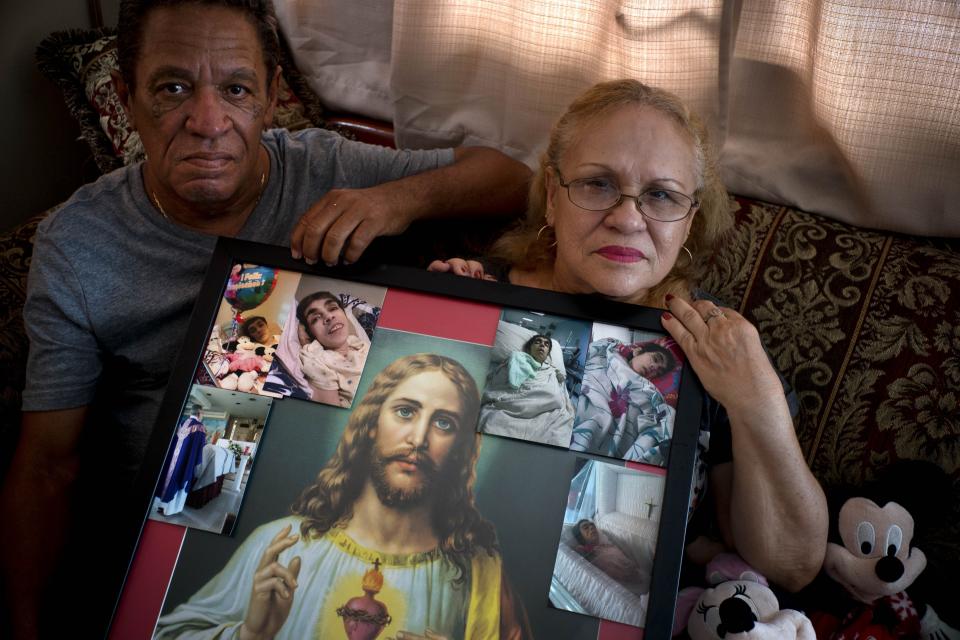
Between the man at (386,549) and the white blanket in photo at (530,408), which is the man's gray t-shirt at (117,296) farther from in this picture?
the white blanket in photo at (530,408)

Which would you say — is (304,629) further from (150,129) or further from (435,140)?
(435,140)

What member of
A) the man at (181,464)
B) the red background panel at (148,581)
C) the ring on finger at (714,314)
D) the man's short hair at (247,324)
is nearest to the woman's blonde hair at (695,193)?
the ring on finger at (714,314)

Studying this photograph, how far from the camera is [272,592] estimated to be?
116 centimetres

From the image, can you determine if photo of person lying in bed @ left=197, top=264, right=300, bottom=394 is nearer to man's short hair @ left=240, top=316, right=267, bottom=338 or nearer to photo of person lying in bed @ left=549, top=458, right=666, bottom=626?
man's short hair @ left=240, top=316, right=267, bottom=338

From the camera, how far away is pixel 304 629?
1.13 m

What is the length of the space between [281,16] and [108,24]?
0.58 m

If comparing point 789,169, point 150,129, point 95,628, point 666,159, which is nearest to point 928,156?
point 789,169

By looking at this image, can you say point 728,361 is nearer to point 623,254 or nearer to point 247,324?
point 623,254

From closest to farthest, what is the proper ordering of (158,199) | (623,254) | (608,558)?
1. (608,558)
2. (623,254)
3. (158,199)

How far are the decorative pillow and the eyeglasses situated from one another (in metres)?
0.98

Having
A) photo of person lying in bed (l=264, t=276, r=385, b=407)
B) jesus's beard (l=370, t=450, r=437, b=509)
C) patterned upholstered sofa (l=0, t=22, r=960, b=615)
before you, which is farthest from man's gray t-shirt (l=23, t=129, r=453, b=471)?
jesus's beard (l=370, t=450, r=437, b=509)

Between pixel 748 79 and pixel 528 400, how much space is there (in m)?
0.99

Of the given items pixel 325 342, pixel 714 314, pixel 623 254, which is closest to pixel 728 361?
pixel 714 314

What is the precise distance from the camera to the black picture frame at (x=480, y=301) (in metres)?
1.13
